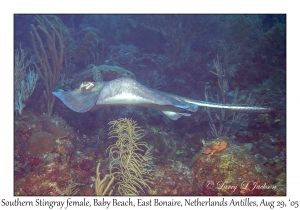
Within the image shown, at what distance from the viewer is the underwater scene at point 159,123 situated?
13.2 feet

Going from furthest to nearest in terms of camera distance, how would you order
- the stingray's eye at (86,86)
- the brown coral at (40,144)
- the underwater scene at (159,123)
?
the stingray's eye at (86,86) < the brown coral at (40,144) < the underwater scene at (159,123)

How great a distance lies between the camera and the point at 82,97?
4.55 m

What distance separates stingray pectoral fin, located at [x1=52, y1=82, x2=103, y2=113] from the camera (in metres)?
4.07

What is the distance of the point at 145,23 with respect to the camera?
15672 millimetres

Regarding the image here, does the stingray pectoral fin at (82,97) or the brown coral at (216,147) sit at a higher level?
the stingray pectoral fin at (82,97)

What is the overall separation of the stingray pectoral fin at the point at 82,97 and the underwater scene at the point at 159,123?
25 millimetres

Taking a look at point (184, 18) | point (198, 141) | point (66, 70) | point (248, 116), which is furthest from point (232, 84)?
point (66, 70)

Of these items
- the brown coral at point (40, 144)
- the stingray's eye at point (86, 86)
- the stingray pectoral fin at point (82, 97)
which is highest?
the stingray's eye at point (86, 86)

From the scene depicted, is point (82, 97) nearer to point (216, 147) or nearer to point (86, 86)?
point (86, 86)

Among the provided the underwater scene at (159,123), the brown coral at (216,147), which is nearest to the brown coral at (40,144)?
the underwater scene at (159,123)

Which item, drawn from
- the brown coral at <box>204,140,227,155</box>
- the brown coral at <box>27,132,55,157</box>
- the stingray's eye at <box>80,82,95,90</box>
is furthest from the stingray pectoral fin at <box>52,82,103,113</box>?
the brown coral at <box>204,140,227,155</box>

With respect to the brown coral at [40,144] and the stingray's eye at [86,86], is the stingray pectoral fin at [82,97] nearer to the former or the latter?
the stingray's eye at [86,86]

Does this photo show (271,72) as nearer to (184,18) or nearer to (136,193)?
(184,18)

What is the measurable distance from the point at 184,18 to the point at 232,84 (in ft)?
21.6
